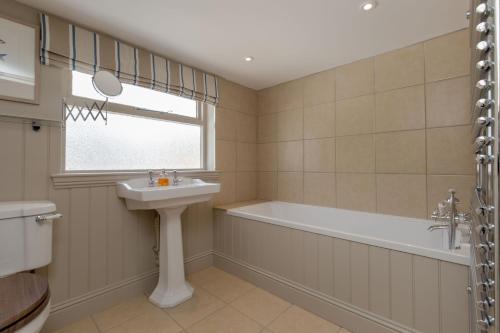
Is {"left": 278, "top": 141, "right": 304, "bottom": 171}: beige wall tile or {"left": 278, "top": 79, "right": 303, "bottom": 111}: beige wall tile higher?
{"left": 278, "top": 79, "right": 303, "bottom": 111}: beige wall tile

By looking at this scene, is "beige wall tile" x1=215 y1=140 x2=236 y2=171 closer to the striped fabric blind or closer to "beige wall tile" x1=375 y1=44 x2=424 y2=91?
the striped fabric blind

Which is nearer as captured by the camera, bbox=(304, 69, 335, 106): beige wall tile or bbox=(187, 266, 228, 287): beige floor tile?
bbox=(187, 266, 228, 287): beige floor tile

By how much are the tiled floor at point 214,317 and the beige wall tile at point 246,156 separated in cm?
145

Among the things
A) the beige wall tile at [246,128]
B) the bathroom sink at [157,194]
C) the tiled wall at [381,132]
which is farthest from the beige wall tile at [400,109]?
the bathroom sink at [157,194]

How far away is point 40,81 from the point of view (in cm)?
155

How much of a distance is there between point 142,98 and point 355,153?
2.08 meters

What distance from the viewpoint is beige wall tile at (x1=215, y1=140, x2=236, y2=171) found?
269 cm

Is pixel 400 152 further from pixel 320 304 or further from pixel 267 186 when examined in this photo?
pixel 267 186

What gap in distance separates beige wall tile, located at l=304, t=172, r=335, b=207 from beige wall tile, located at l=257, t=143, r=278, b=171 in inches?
18.8

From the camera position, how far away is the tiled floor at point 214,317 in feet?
5.22

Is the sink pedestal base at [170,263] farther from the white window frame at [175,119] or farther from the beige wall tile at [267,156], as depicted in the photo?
the beige wall tile at [267,156]

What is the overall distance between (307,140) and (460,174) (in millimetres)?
1348

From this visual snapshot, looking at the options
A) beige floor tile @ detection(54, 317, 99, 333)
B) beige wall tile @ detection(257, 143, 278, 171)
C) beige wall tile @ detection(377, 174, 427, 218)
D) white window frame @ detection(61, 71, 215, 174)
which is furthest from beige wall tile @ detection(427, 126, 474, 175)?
beige floor tile @ detection(54, 317, 99, 333)

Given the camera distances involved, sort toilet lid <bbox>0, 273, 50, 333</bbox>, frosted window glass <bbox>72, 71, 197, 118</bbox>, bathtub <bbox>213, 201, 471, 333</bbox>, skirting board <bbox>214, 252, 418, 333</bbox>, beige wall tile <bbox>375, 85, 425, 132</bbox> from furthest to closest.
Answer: beige wall tile <bbox>375, 85, 425, 132</bbox> → frosted window glass <bbox>72, 71, 197, 118</bbox> → skirting board <bbox>214, 252, 418, 333</bbox> → bathtub <bbox>213, 201, 471, 333</bbox> → toilet lid <bbox>0, 273, 50, 333</bbox>
